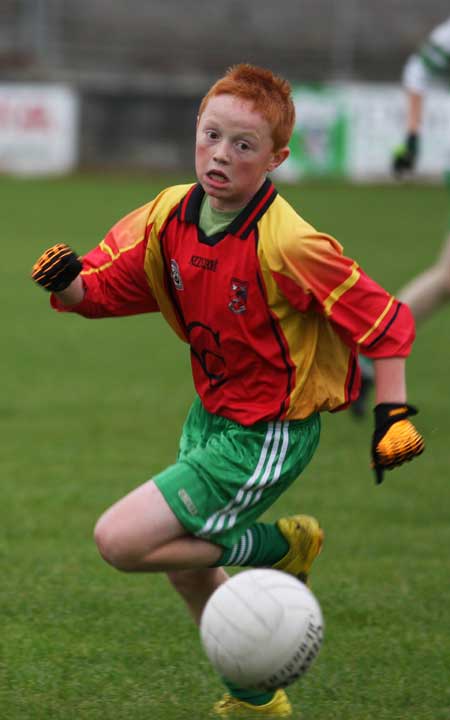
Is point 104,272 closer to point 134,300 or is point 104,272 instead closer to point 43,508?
point 134,300

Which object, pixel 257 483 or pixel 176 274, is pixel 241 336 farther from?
pixel 257 483

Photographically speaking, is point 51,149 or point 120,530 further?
point 51,149

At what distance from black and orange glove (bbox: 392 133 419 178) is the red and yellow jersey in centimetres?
374

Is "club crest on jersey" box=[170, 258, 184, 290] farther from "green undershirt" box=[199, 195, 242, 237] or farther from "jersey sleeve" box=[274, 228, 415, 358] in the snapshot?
"jersey sleeve" box=[274, 228, 415, 358]

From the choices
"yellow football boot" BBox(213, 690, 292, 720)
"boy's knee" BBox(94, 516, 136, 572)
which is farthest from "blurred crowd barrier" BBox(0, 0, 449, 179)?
"boy's knee" BBox(94, 516, 136, 572)

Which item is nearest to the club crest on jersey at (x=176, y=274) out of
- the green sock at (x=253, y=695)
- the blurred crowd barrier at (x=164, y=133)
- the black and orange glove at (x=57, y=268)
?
the black and orange glove at (x=57, y=268)

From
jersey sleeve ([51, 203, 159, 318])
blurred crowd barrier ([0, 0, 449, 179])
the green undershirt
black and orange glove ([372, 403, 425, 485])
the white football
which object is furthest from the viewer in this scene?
blurred crowd barrier ([0, 0, 449, 179])

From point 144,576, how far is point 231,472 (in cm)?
162

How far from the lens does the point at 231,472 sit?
3287mm

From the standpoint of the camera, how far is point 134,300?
3.62 metres

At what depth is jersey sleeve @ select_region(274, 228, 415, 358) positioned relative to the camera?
3215mm

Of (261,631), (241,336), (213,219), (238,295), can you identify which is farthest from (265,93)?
(261,631)

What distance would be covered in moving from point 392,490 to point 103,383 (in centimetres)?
262

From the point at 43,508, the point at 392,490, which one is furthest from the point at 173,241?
the point at 392,490
